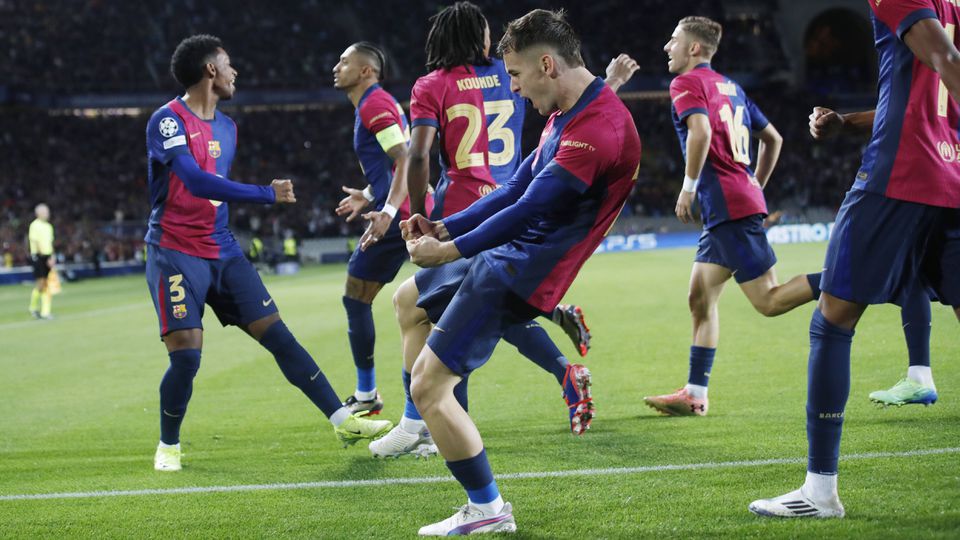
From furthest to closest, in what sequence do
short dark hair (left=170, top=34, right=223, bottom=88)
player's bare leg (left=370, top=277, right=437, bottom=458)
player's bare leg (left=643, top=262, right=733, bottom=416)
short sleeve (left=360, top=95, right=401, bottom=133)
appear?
short sleeve (left=360, top=95, right=401, bottom=133), player's bare leg (left=643, top=262, right=733, bottom=416), short dark hair (left=170, top=34, right=223, bottom=88), player's bare leg (left=370, top=277, right=437, bottom=458)

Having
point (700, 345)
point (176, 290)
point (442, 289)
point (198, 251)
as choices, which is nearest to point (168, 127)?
point (198, 251)

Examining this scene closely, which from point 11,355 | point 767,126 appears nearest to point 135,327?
point 11,355

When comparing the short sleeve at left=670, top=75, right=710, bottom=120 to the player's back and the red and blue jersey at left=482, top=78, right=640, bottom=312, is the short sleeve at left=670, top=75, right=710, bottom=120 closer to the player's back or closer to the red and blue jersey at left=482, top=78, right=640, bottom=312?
the player's back

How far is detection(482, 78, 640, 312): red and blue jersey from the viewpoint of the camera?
3715 millimetres

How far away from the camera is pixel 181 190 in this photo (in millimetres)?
5652

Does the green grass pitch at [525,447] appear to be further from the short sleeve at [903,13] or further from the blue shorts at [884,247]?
the short sleeve at [903,13]

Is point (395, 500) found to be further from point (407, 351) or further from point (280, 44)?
point (280, 44)

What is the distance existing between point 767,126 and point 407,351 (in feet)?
10.0

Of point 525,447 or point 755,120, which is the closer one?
point 525,447

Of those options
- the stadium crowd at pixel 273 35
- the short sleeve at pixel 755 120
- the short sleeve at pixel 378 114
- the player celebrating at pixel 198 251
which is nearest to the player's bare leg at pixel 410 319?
the player celebrating at pixel 198 251

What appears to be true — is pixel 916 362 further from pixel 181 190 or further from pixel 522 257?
pixel 181 190

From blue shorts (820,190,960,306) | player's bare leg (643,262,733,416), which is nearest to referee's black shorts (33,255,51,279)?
player's bare leg (643,262,733,416)

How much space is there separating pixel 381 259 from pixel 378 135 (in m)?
0.89

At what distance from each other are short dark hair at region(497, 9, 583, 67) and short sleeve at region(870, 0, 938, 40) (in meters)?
1.12
